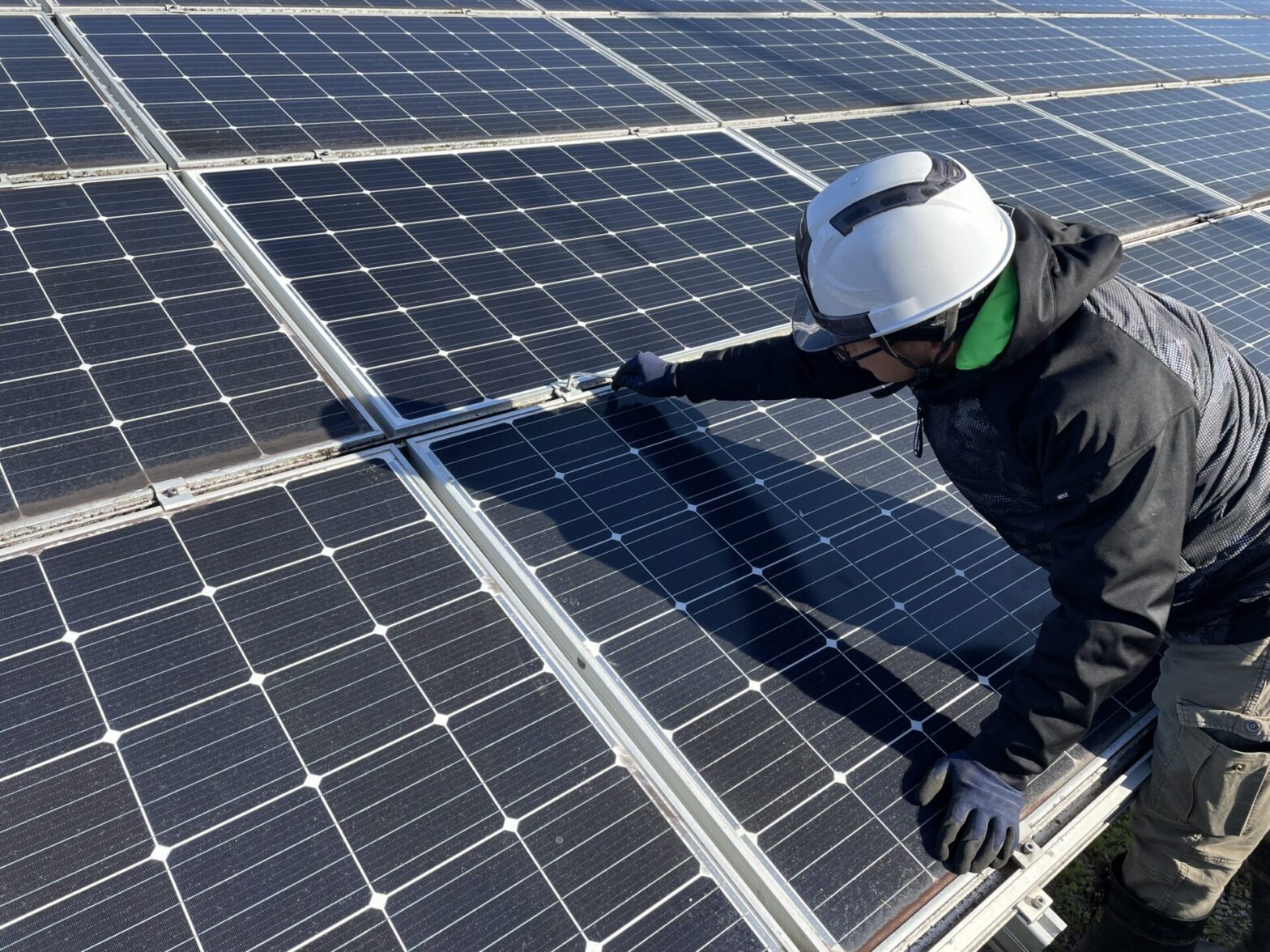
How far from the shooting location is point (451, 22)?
9.23 metres

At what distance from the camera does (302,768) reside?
3.03 metres

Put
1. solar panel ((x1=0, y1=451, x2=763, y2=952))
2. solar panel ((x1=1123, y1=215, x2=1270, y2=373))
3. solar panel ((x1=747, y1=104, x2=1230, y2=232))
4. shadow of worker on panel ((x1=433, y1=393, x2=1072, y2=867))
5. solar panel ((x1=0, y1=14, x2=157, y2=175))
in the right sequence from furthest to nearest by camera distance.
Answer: solar panel ((x1=747, y1=104, x2=1230, y2=232)), solar panel ((x1=1123, y1=215, x2=1270, y2=373)), solar panel ((x1=0, y1=14, x2=157, y2=175)), shadow of worker on panel ((x1=433, y1=393, x2=1072, y2=867)), solar panel ((x1=0, y1=451, x2=763, y2=952))

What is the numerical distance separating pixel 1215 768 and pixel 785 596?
186 cm

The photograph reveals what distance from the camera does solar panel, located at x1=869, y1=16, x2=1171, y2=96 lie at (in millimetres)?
11852

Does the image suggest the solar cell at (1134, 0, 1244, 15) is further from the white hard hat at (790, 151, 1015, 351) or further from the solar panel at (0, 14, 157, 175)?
A: the solar panel at (0, 14, 157, 175)

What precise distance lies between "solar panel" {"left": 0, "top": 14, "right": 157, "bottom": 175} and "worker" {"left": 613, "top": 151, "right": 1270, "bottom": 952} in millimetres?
4582

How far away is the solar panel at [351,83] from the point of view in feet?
21.6

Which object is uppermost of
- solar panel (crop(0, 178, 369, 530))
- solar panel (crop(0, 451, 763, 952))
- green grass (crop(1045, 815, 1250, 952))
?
solar panel (crop(0, 178, 369, 530))

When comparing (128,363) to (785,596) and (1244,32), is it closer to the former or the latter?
(785,596)

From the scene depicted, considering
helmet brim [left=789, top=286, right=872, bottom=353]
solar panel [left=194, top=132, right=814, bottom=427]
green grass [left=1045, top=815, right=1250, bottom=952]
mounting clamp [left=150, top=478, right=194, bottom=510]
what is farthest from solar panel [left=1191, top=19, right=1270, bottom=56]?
mounting clamp [left=150, top=478, right=194, bottom=510]

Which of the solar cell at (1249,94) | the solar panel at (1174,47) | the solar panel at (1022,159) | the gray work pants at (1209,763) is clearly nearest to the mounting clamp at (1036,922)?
the gray work pants at (1209,763)

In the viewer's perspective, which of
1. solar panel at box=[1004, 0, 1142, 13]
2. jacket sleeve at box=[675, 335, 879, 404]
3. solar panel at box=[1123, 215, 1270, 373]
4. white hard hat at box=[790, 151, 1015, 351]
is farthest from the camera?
solar panel at box=[1004, 0, 1142, 13]

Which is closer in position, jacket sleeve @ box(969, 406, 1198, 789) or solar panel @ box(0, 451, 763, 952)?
solar panel @ box(0, 451, 763, 952)

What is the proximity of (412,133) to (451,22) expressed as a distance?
9.85 ft
